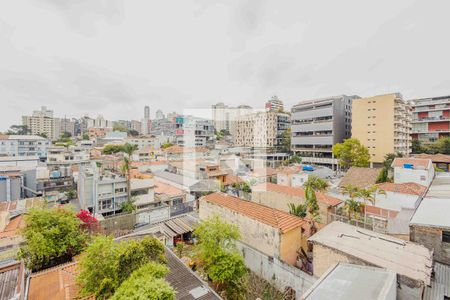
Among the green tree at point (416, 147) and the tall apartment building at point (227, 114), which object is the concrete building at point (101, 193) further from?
the tall apartment building at point (227, 114)

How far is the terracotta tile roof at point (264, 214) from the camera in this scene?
11852 millimetres

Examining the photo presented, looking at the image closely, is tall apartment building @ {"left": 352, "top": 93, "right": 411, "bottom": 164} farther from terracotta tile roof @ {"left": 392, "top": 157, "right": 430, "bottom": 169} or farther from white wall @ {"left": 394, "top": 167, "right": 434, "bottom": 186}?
white wall @ {"left": 394, "top": 167, "right": 434, "bottom": 186}

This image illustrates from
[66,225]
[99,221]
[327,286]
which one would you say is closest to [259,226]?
[327,286]

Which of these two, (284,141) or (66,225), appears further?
(284,141)

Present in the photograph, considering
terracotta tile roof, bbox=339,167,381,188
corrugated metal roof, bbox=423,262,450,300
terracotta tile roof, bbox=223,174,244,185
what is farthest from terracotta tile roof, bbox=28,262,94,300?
terracotta tile roof, bbox=339,167,381,188

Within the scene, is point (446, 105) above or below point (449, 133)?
above

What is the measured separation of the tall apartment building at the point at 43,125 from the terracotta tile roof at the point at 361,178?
106737 mm

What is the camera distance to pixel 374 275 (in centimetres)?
755

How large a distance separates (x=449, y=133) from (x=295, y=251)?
178 ft

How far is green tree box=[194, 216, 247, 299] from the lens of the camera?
997 cm

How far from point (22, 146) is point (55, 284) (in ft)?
178

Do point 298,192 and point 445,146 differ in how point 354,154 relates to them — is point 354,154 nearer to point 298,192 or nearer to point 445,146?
point 445,146

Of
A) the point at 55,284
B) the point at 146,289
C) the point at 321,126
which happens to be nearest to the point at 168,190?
the point at 55,284

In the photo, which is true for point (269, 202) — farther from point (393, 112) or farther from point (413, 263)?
point (393, 112)
